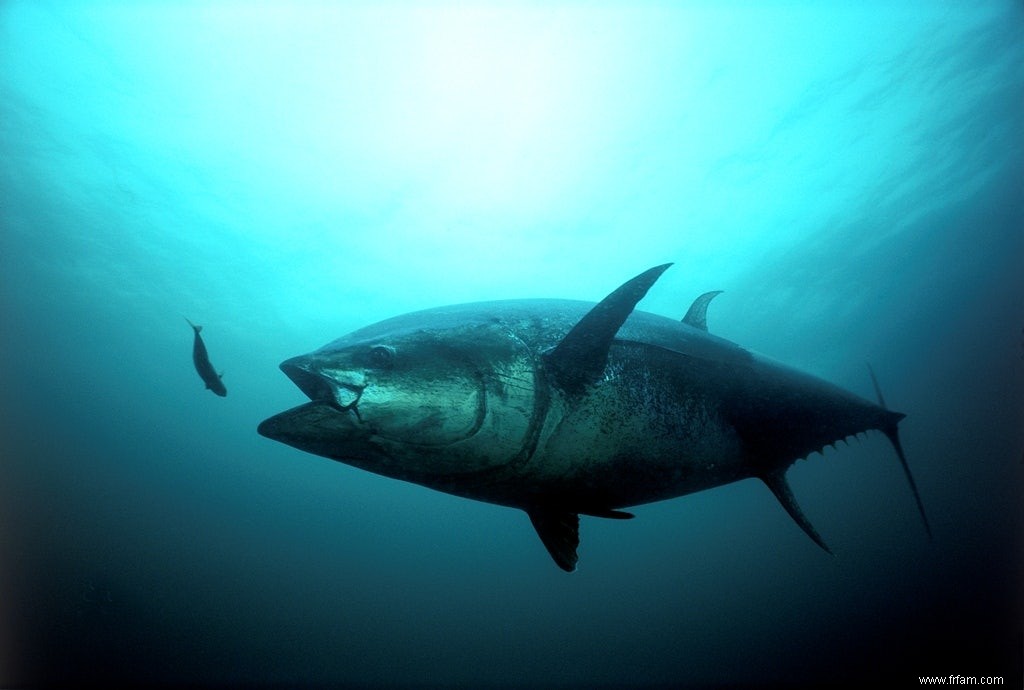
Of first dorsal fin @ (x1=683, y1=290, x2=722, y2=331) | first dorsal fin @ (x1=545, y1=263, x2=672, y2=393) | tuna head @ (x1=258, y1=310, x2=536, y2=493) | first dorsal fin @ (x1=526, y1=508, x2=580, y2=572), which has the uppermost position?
first dorsal fin @ (x1=683, y1=290, x2=722, y2=331)

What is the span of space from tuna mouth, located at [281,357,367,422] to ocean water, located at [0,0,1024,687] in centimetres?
427

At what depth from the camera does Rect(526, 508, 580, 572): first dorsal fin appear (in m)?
2.18

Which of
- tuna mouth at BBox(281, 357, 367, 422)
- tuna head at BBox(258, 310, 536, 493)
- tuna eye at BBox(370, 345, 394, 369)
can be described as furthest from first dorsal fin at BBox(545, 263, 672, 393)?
tuna mouth at BBox(281, 357, 367, 422)

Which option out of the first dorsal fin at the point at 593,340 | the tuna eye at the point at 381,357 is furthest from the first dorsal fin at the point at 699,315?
the tuna eye at the point at 381,357

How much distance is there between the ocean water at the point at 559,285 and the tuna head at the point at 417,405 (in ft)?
14.1

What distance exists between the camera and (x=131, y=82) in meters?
11.9

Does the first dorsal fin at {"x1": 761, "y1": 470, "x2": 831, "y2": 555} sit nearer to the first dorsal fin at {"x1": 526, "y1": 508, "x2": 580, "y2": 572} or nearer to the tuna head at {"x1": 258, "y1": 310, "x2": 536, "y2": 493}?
the first dorsal fin at {"x1": 526, "y1": 508, "x2": 580, "y2": 572}

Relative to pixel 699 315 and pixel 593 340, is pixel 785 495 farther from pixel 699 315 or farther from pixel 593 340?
pixel 593 340

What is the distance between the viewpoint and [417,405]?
1.63 meters

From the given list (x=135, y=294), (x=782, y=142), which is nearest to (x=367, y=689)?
(x=135, y=294)

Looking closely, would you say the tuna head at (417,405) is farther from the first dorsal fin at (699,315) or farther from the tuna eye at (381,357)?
the first dorsal fin at (699,315)

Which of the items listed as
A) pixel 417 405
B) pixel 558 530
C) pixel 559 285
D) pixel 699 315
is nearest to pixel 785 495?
pixel 699 315

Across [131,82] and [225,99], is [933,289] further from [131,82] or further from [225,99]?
[131,82]

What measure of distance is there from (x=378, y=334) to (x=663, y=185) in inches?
621
